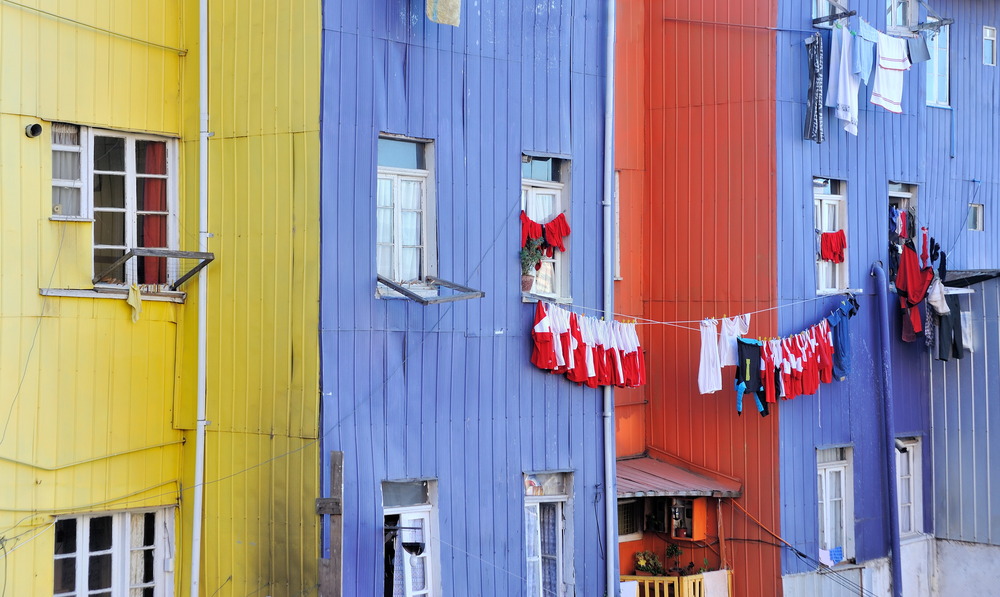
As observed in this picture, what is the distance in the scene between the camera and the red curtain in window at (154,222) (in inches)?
492

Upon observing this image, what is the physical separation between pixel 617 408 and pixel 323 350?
5.78 m

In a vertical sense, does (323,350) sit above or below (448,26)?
below

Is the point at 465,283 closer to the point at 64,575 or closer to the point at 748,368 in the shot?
the point at 748,368

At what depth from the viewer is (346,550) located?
11578 millimetres

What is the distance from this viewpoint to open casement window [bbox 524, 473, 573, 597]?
1323 cm

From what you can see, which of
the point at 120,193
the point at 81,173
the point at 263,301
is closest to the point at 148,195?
the point at 120,193

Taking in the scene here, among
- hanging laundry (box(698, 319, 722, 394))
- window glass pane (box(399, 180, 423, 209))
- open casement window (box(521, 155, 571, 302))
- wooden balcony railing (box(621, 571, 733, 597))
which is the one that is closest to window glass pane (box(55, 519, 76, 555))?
window glass pane (box(399, 180, 423, 209))

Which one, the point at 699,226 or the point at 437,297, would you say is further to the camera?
the point at 699,226

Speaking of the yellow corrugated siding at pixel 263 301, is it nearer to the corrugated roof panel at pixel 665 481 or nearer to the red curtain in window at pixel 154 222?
the red curtain in window at pixel 154 222

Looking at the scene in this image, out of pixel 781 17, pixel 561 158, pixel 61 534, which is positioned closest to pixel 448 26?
pixel 561 158

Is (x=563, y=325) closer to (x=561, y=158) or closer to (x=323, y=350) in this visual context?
(x=561, y=158)

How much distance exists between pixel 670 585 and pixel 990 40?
11.2 metres

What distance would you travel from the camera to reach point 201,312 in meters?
12.2

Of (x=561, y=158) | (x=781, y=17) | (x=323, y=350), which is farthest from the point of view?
(x=781, y=17)
